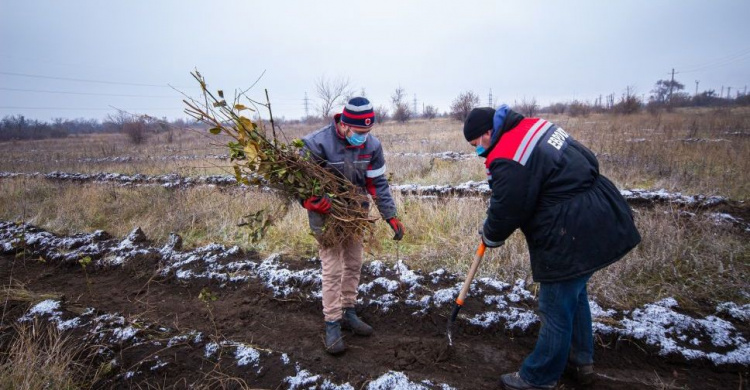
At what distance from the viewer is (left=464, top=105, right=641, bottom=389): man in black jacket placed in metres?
1.98

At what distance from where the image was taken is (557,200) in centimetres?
203

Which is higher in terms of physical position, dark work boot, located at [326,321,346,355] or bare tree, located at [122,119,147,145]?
bare tree, located at [122,119,147,145]

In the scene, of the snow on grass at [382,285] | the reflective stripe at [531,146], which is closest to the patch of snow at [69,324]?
the snow on grass at [382,285]

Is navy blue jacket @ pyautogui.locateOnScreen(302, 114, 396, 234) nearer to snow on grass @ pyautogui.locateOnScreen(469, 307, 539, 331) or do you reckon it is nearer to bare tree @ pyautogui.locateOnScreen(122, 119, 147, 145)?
snow on grass @ pyautogui.locateOnScreen(469, 307, 539, 331)

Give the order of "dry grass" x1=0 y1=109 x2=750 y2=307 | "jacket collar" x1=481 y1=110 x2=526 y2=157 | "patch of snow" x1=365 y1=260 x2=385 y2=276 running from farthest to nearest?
"patch of snow" x1=365 y1=260 x2=385 y2=276, "dry grass" x1=0 y1=109 x2=750 y2=307, "jacket collar" x1=481 y1=110 x2=526 y2=157

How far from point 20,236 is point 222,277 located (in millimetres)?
4478

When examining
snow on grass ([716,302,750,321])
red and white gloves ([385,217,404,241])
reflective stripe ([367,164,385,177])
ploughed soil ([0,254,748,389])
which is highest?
reflective stripe ([367,164,385,177])

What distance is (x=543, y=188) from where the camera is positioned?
2035 mm

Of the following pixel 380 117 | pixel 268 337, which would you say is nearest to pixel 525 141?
pixel 268 337

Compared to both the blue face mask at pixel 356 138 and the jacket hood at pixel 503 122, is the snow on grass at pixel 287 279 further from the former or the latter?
the jacket hood at pixel 503 122

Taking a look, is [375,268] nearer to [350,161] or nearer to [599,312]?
[350,161]

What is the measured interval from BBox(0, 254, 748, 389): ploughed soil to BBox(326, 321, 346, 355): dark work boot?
64 millimetres

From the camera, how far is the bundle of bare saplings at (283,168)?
272 cm

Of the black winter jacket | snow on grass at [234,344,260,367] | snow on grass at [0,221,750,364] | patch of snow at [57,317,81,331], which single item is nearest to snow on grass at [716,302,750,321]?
snow on grass at [0,221,750,364]
